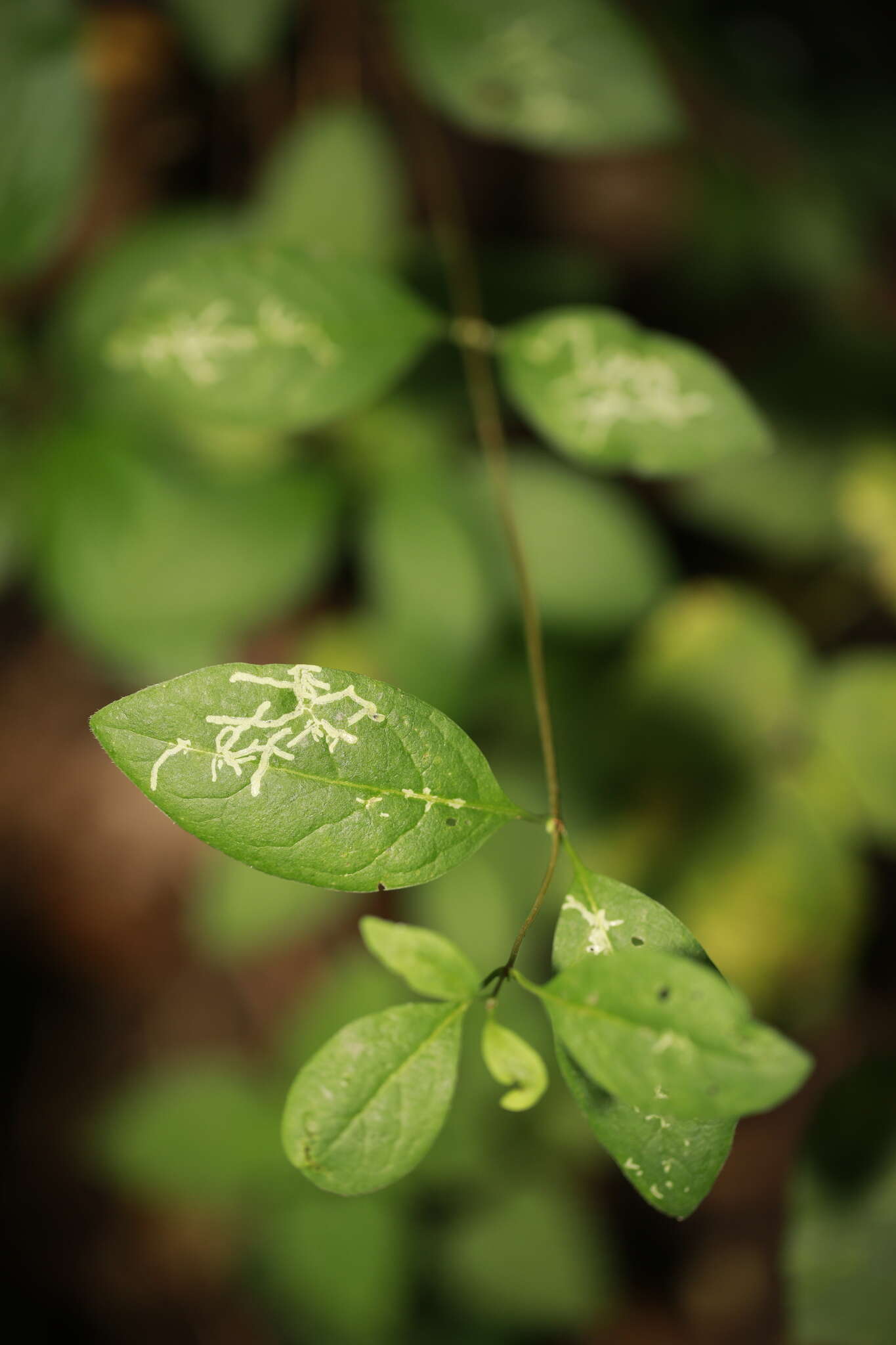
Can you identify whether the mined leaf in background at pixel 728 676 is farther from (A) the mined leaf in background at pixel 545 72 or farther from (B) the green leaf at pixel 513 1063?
(B) the green leaf at pixel 513 1063

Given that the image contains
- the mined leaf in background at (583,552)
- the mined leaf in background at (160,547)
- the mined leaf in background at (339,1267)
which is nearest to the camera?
the mined leaf in background at (160,547)

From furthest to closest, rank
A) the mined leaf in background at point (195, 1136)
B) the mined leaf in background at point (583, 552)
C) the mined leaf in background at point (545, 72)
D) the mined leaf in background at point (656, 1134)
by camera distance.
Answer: the mined leaf in background at point (195, 1136) < the mined leaf in background at point (583, 552) < the mined leaf in background at point (545, 72) < the mined leaf in background at point (656, 1134)

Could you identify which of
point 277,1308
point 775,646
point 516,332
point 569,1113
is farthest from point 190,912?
point 516,332

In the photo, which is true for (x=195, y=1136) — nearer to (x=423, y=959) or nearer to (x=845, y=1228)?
(x=845, y=1228)

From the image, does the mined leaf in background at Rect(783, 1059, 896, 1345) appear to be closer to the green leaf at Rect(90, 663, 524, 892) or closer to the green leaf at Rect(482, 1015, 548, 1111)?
the green leaf at Rect(482, 1015, 548, 1111)

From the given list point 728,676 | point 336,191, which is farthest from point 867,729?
point 336,191

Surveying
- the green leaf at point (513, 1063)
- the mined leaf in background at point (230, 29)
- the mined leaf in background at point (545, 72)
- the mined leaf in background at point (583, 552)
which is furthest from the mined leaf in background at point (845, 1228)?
the mined leaf in background at point (230, 29)
